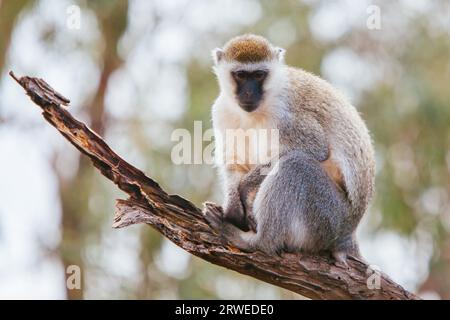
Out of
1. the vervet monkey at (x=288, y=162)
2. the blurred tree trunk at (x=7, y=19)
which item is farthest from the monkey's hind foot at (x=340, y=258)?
the blurred tree trunk at (x=7, y=19)

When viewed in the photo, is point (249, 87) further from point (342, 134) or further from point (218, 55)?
point (342, 134)

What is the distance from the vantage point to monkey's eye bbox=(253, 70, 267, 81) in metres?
7.48

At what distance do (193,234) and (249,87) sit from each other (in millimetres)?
1762

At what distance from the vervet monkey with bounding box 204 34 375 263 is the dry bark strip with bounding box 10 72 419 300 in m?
0.20

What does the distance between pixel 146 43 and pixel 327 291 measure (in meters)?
10.2

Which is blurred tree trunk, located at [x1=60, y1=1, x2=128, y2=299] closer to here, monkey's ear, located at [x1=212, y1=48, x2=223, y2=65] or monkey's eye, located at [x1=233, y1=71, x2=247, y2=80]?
monkey's ear, located at [x1=212, y1=48, x2=223, y2=65]

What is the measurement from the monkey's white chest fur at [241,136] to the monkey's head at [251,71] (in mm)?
172

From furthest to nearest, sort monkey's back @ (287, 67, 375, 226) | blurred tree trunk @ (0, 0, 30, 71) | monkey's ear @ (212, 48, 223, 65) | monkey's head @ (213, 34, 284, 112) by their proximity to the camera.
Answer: blurred tree trunk @ (0, 0, 30, 71), monkey's ear @ (212, 48, 223, 65), monkey's head @ (213, 34, 284, 112), monkey's back @ (287, 67, 375, 226)

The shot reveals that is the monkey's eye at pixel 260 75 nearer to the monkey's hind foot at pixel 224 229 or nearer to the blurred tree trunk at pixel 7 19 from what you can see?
the monkey's hind foot at pixel 224 229

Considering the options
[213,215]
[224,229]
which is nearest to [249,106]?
[213,215]

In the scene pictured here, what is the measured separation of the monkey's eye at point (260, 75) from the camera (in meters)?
7.48

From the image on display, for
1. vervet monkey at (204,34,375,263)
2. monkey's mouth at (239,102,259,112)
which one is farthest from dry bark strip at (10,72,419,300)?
monkey's mouth at (239,102,259,112)

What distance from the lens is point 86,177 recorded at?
1548cm

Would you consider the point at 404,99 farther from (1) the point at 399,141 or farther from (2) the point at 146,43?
(2) the point at 146,43
